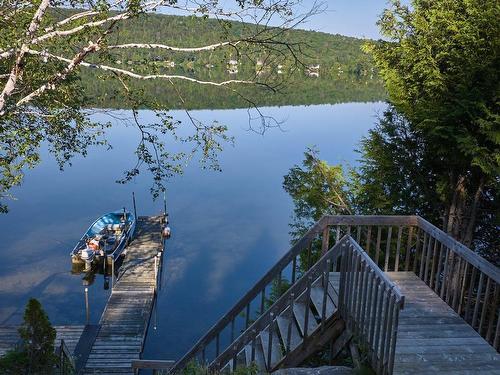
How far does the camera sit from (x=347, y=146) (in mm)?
48188

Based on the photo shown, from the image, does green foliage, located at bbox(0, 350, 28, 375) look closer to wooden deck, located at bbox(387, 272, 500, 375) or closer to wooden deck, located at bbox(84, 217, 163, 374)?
wooden deck, located at bbox(84, 217, 163, 374)

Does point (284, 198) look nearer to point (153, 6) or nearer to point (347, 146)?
point (347, 146)

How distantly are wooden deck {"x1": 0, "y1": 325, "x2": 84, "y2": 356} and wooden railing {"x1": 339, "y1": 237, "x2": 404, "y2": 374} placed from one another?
13.1 metres

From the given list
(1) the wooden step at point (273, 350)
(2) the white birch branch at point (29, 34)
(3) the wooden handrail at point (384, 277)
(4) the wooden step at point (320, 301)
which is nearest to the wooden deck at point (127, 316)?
(1) the wooden step at point (273, 350)

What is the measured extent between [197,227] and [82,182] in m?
14.4

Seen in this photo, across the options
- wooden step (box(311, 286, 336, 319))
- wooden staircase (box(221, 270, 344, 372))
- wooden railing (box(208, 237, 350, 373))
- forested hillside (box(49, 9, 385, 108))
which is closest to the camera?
wooden railing (box(208, 237, 350, 373))

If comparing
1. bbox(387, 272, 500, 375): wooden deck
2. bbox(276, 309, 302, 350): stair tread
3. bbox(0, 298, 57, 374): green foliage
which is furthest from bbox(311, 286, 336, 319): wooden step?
bbox(0, 298, 57, 374): green foliage

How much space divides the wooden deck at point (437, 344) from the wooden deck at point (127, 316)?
25.2ft

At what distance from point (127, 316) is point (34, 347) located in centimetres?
1049

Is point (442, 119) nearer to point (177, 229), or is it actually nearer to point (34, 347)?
point (34, 347)

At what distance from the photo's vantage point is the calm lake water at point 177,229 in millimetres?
22938

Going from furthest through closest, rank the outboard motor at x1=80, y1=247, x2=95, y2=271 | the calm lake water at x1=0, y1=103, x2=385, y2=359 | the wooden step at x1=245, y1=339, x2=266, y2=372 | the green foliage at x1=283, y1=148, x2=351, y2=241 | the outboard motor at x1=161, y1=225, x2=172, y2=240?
the outboard motor at x1=161, y1=225, x2=172, y2=240
the outboard motor at x1=80, y1=247, x2=95, y2=271
the calm lake water at x1=0, y1=103, x2=385, y2=359
the green foliage at x1=283, y1=148, x2=351, y2=241
the wooden step at x1=245, y1=339, x2=266, y2=372

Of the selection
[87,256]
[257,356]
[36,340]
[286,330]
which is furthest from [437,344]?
[87,256]

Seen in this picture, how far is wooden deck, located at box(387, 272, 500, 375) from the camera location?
4.89 m
